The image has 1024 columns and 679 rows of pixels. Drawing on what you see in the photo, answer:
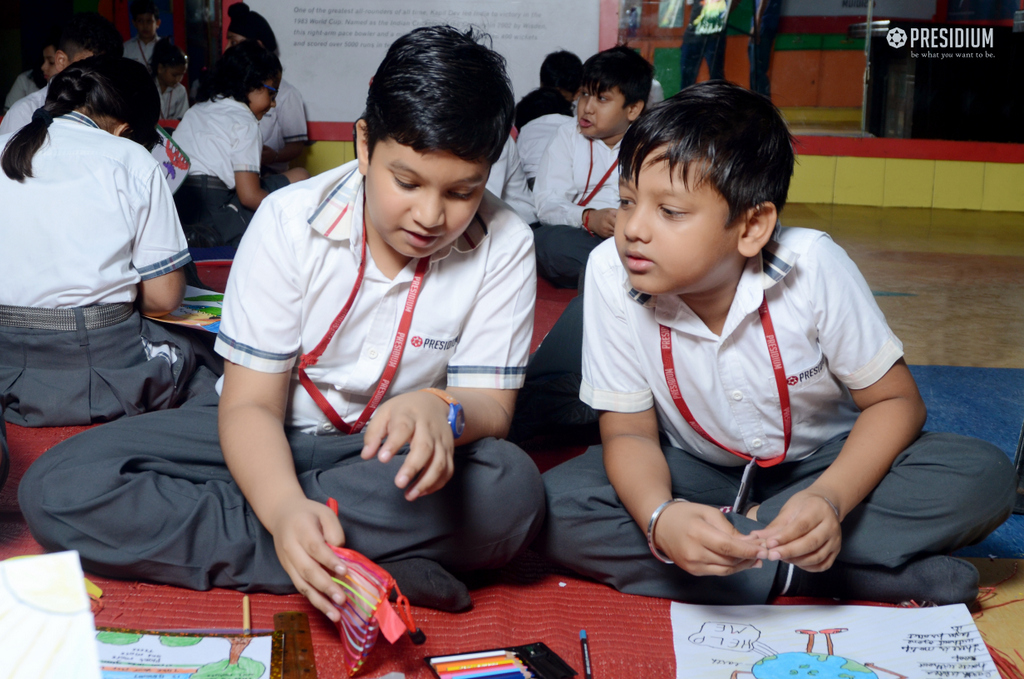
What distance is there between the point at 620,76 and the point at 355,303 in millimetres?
1774

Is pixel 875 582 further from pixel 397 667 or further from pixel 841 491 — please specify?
pixel 397 667

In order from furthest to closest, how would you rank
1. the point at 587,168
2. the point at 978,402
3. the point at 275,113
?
1. the point at 275,113
2. the point at 587,168
3. the point at 978,402

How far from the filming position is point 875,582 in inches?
41.3

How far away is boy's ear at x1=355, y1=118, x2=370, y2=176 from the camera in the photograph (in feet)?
3.36

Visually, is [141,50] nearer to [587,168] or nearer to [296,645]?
[587,168]

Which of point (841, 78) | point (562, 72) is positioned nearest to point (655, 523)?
point (562, 72)

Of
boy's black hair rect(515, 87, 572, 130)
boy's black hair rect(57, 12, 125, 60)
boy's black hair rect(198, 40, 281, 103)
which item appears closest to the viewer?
boy's black hair rect(57, 12, 125, 60)

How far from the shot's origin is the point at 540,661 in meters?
0.90

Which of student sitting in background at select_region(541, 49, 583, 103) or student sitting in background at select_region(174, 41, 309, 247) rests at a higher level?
student sitting in background at select_region(541, 49, 583, 103)

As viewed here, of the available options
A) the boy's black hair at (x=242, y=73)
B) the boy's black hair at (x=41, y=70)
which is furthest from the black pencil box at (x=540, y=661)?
the boy's black hair at (x=41, y=70)

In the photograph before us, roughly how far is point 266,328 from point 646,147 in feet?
1.57

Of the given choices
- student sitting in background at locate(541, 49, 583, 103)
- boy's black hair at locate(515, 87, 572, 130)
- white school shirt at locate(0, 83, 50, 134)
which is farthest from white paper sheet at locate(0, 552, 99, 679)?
student sitting in background at locate(541, 49, 583, 103)

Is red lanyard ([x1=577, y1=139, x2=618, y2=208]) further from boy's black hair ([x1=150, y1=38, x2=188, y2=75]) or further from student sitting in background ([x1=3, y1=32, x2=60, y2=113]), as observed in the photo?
boy's black hair ([x1=150, y1=38, x2=188, y2=75])

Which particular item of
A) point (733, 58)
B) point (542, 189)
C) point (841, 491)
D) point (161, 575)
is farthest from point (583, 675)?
point (733, 58)
